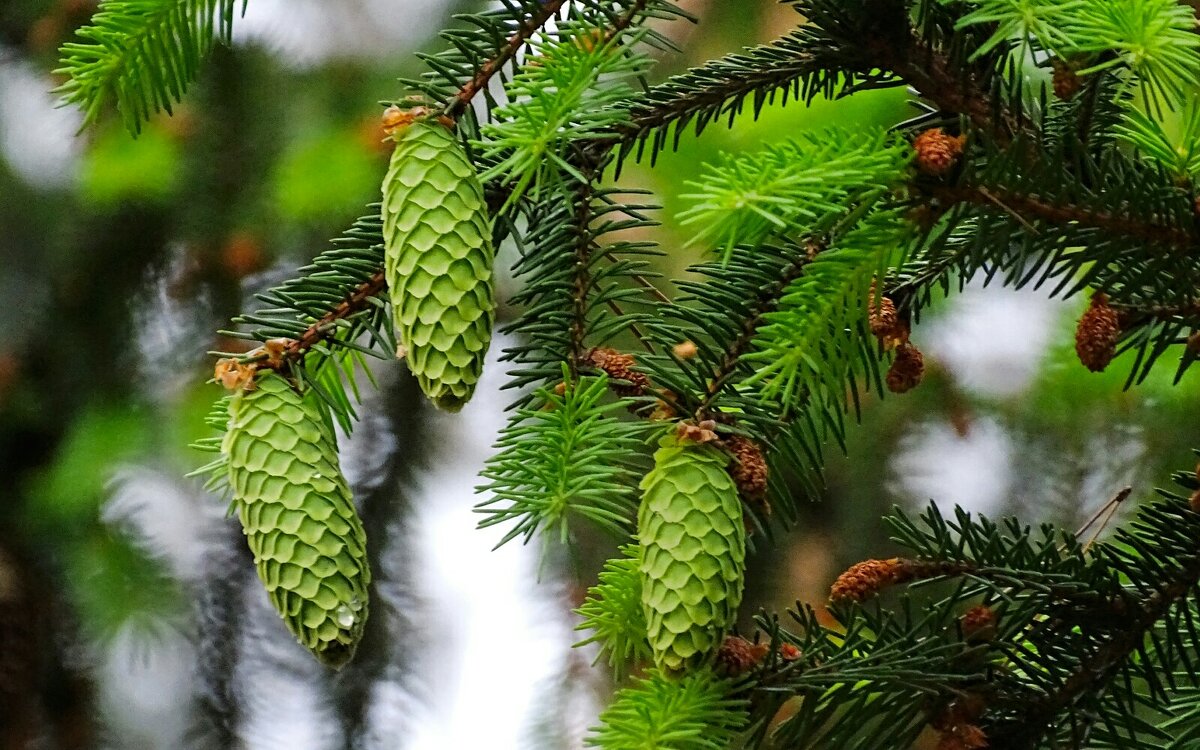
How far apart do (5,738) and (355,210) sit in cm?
63

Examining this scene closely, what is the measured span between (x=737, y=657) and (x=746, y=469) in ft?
0.25

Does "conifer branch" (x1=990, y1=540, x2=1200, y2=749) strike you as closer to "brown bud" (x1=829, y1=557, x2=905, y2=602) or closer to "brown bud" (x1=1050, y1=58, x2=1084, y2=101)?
"brown bud" (x1=829, y1=557, x2=905, y2=602)

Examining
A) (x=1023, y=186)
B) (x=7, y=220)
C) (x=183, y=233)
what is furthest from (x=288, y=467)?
(x=7, y=220)

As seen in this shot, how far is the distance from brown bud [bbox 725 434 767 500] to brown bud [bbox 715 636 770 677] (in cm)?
6

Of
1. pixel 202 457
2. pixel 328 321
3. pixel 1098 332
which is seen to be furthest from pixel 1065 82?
pixel 202 457

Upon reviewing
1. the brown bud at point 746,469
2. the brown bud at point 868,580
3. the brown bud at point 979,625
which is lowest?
the brown bud at point 979,625

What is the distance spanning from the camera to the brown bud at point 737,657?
0.42 m

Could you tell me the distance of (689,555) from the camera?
15.4 inches

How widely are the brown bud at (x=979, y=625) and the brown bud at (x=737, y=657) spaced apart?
0.32 ft

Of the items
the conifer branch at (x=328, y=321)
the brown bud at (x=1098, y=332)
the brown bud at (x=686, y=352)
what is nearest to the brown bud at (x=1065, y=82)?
the brown bud at (x=1098, y=332)

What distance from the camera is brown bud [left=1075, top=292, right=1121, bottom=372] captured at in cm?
49

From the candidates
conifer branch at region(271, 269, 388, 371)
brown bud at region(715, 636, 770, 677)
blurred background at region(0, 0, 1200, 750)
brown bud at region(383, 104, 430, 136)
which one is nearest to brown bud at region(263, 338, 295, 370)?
conifer branch at region(271, 269, 388, 371)

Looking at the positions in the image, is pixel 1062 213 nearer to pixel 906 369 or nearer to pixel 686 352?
pixel 906 369

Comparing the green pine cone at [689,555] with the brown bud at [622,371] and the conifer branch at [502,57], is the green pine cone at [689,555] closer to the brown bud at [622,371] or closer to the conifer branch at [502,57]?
the brown bud at [622,371]
